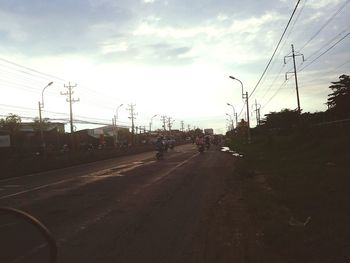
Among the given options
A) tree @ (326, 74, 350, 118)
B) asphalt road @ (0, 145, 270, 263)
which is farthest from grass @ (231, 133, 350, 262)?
tree @ (326, 74, 350, 118)

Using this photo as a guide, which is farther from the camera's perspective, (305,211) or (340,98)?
(340,98)

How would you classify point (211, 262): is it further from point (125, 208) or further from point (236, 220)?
point (125, 208)

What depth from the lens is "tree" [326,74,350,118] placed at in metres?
64.8

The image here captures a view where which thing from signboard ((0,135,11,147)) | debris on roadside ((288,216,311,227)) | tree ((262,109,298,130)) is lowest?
debris on roadside ((288,216,311,227))

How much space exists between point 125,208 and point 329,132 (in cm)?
2693

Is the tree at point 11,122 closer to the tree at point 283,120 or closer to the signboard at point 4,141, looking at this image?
the signboard at point 4,141

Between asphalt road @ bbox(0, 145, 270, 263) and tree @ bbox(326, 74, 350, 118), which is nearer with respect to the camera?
asphalt road @ bbox(0, 145, 270, 263)

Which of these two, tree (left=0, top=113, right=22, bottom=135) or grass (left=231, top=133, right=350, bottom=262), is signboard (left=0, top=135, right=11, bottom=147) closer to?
tree (left=0, top=113, right=22, bottom=135)

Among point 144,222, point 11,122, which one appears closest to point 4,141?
point 11,122

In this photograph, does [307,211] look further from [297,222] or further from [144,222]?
[144,222]

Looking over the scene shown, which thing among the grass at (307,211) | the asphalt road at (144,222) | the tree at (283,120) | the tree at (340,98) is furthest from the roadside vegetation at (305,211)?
A: the tree at (283,120)

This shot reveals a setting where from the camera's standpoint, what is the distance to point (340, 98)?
68688mm

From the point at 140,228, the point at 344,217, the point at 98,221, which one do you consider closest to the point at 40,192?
the point at 98,221

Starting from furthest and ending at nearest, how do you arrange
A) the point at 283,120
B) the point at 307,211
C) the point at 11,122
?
1. the point at 11,122
2. the point at 283,120
3. the point at 307,211
